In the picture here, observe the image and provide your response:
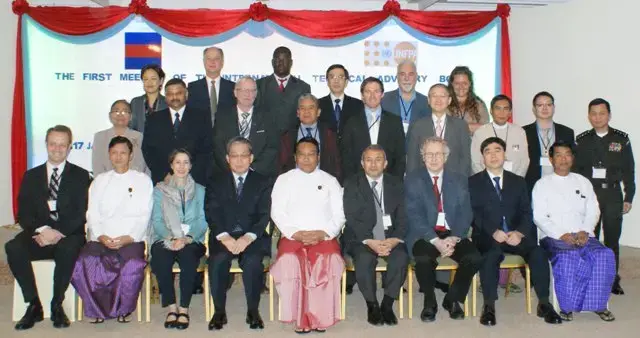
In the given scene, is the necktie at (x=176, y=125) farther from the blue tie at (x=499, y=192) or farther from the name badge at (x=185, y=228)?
the blue tie at (x=499, y=192)

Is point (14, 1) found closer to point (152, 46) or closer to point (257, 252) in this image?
point (152, 46)

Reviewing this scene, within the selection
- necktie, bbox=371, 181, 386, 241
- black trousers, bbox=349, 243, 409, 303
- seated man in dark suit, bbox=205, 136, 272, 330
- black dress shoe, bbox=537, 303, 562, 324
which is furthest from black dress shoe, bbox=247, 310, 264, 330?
black dress shoe, bbox=537, 303, 562, 324

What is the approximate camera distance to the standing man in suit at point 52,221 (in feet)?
13.5

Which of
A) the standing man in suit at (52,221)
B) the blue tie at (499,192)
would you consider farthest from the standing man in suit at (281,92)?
the blue tie at (499,192)

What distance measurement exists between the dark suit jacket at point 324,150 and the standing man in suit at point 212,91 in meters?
0.72

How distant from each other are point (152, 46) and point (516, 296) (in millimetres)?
4642

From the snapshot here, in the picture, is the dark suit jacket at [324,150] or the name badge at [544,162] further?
the name badge at [544,162]

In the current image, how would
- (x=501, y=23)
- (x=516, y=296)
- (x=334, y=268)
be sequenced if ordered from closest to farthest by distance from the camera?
1. (x=334, y=268)
2. (x=516, y=296)
3. (x=501, y=23)

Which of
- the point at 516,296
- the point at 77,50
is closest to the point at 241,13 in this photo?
the point at 77,50

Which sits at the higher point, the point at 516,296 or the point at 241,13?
the point at 241,13

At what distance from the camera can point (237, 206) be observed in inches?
174

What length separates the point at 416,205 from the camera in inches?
175

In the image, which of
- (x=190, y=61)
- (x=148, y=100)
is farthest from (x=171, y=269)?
(x=190, y=61)

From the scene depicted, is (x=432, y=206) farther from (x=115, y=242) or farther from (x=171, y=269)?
(x=115, y=242)
